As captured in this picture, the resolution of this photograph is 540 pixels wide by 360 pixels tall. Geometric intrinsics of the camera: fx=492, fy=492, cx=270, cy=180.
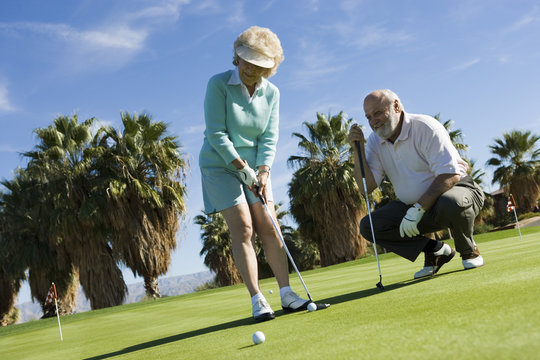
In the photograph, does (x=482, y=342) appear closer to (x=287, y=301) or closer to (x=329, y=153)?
(x=287, y=301)

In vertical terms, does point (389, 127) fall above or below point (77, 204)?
below

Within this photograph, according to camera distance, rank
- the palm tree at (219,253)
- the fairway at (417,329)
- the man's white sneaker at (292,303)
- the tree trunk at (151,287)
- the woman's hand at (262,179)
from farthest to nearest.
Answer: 1. the palm tree at (219,253)
2. the tree trunk at (151,287)
3. the woman's hand at (262,179)
4. the man's white sneaker at (292,303)
5. the fairway at (417,329)

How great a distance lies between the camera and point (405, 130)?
352cm

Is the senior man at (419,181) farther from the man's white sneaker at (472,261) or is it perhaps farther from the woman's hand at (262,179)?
the woman's hand at (262,179)

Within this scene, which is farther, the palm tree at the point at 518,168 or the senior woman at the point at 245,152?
the palm tree at the point at 518,168

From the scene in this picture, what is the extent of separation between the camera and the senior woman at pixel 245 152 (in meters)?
3.42

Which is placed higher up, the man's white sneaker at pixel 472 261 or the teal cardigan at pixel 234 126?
the teal cardigan at pixel 234 126

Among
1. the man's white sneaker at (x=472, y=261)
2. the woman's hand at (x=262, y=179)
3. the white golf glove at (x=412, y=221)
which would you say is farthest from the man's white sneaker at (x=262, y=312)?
the man's white sneaker at (x=472, y=261)

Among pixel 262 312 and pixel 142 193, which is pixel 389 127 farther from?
pixel 142 193

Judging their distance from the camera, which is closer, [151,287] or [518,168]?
[151,287]

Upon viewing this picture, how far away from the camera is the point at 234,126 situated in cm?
357

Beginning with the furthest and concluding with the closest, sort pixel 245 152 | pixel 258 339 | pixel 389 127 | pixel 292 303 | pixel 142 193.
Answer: pixel 142 193 → pixel 245 152 → pixel 389 127 → pixel 292 303 → pixel 258 339

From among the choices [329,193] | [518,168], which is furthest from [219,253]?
[518,168]

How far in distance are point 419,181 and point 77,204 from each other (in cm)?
1928
